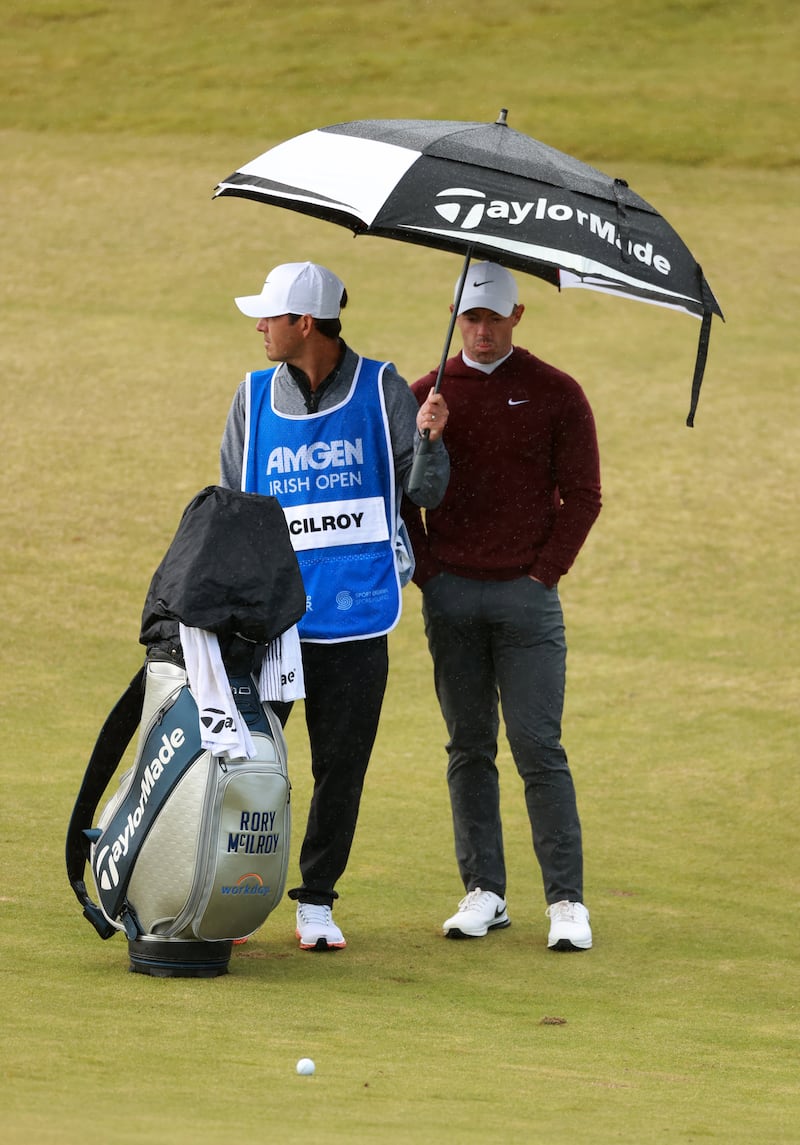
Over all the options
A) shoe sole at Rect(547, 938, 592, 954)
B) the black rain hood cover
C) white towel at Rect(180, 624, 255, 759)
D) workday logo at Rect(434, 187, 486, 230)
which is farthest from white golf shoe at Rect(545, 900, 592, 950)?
workday logo at Rect(434, 187, 486, 230)

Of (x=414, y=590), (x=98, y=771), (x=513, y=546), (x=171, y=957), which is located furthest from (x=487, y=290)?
(x=414, y=590)

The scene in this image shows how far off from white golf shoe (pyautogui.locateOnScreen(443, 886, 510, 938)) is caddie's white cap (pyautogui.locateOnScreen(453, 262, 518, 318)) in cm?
182

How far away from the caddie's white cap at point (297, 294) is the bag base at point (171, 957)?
68.3 inches

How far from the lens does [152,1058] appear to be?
357 cm

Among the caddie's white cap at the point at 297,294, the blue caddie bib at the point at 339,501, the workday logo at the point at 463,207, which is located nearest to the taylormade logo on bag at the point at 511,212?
the workday logo at the point at 463,207

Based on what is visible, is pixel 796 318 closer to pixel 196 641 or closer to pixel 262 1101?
pixel 196 641

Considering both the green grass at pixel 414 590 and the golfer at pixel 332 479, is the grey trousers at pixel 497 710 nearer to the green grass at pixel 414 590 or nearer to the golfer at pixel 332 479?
the green grass at pixel 414 590

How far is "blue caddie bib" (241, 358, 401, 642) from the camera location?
16.1 ft

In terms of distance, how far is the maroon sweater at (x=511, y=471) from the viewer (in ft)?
17.3

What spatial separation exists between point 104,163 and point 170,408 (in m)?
7.51

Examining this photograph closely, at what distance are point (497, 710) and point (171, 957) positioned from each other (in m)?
1.40

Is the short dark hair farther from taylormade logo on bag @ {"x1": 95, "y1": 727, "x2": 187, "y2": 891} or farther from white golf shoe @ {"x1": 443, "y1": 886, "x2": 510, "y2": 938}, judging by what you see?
white golf shoe @ {"x1": 443, "y1": 886, "x2": 510, "y2": 938}

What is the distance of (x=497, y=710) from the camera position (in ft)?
17.6

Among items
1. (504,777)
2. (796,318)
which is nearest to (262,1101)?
(504,777)
